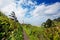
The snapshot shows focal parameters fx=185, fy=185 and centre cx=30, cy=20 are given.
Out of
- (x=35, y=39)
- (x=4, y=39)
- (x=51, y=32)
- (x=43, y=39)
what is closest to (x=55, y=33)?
(x=51, y=32)

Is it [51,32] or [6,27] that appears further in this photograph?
[51,32]

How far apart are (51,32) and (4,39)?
34592 mm

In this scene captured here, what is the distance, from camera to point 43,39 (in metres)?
34.9

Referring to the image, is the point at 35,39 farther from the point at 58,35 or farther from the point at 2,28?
the point at 2,28

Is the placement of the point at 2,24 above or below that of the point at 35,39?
above

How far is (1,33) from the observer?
13719mm

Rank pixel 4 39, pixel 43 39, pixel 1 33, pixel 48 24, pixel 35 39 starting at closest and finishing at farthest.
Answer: pixel 1 33 → pixel 4 39 → pixel 43 39 → pixel 35 39 → pixel 48 24

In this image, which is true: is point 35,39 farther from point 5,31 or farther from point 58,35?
point 5,31

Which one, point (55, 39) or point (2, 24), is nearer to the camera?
point (2, 24)

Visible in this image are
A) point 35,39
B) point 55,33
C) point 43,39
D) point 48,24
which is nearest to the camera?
point 43,39

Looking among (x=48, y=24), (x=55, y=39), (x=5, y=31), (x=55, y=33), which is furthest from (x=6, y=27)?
(x=48, y=24)

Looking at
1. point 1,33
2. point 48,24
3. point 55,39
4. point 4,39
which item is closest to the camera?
point 1,33

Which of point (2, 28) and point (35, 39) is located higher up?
point (2, 28)

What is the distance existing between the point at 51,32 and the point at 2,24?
3551cm
